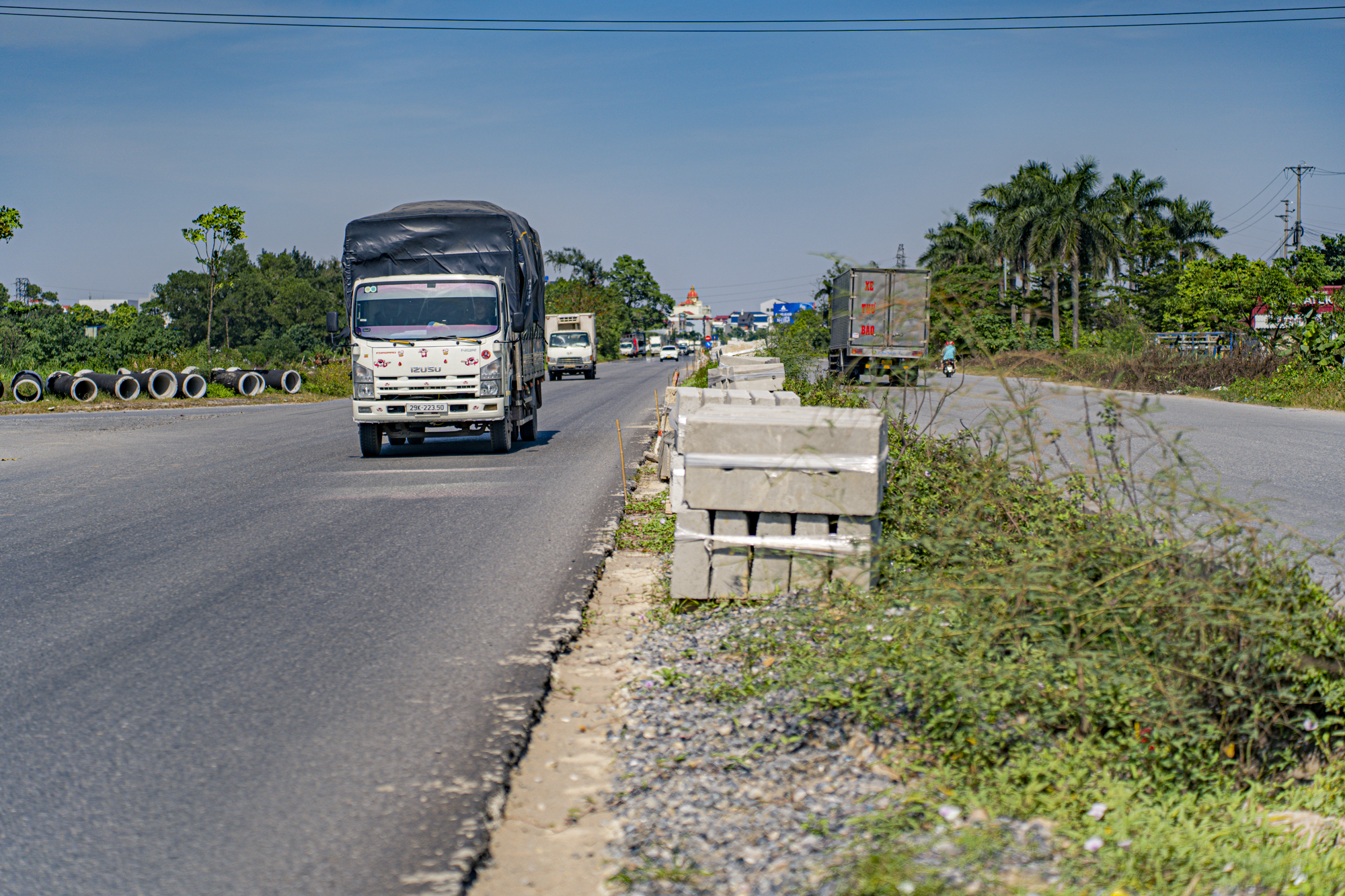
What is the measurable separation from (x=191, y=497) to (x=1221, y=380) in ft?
85.6

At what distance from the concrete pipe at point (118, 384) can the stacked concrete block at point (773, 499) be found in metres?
25.7

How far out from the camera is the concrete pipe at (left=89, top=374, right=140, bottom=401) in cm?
2714

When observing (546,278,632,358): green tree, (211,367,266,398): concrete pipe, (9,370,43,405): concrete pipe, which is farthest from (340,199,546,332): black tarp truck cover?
(546,278,632,358): green tree

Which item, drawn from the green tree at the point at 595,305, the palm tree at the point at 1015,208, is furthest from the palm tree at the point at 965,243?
the green tree at the point at 595,305

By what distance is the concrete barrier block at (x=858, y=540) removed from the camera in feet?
17.6

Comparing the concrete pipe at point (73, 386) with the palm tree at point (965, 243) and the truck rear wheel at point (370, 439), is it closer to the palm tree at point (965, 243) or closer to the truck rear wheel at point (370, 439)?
the truck rear wheel at point (370, 439)

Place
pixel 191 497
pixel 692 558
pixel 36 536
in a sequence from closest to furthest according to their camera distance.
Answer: pixel 692 558 → pixel 36 536 → pixel 191 497

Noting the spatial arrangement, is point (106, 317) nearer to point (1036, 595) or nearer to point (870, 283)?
point (870, 283)

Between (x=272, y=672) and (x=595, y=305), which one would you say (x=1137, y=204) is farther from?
(x=272, y=672)

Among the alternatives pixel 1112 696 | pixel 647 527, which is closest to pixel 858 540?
pixel 1112 696

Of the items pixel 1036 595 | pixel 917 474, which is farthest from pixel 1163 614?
pixel 917 474

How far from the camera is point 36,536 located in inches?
336

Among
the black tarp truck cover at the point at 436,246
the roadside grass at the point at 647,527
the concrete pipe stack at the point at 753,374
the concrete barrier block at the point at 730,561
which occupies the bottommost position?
the roadside grass at the point at 647,527

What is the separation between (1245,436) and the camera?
52.0 feet
